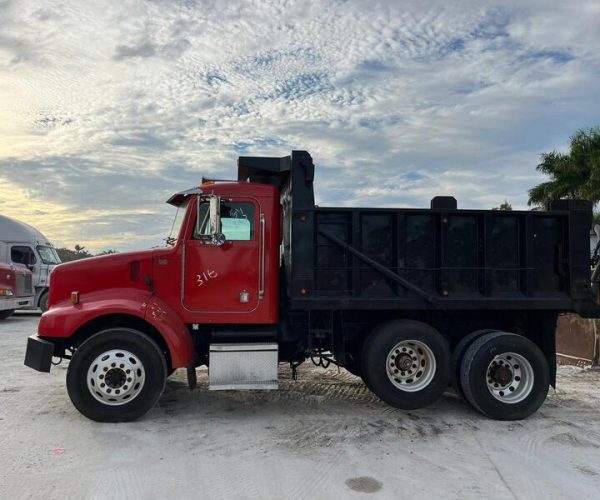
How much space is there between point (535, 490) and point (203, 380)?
4827mm

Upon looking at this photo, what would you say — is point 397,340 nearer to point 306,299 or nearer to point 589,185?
point 306,299

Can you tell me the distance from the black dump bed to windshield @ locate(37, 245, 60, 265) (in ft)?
47.3

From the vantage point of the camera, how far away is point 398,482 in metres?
4.28

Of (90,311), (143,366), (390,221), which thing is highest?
(390,221)

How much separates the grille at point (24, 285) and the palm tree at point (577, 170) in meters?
23.3

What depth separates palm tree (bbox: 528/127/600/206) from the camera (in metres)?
26.3

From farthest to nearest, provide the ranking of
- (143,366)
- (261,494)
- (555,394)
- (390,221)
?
(555,394) → (390,221) → (143,366) → (261,494)

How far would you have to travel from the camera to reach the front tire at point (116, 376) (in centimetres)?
569

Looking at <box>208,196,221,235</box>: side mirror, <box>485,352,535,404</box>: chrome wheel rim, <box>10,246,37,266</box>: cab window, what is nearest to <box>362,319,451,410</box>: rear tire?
<box>485,352,535,404</box>: chrome wheel rim

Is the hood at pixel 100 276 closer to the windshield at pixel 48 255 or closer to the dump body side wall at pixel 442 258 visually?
the dump body side wall at pixel 442 258

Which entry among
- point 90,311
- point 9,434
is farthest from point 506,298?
point 9,434

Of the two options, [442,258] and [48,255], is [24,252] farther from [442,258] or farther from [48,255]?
[442,258]

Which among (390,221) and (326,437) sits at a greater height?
(390,221)

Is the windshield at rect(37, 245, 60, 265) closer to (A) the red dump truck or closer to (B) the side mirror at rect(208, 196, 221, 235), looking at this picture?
(A) the red dump truck
